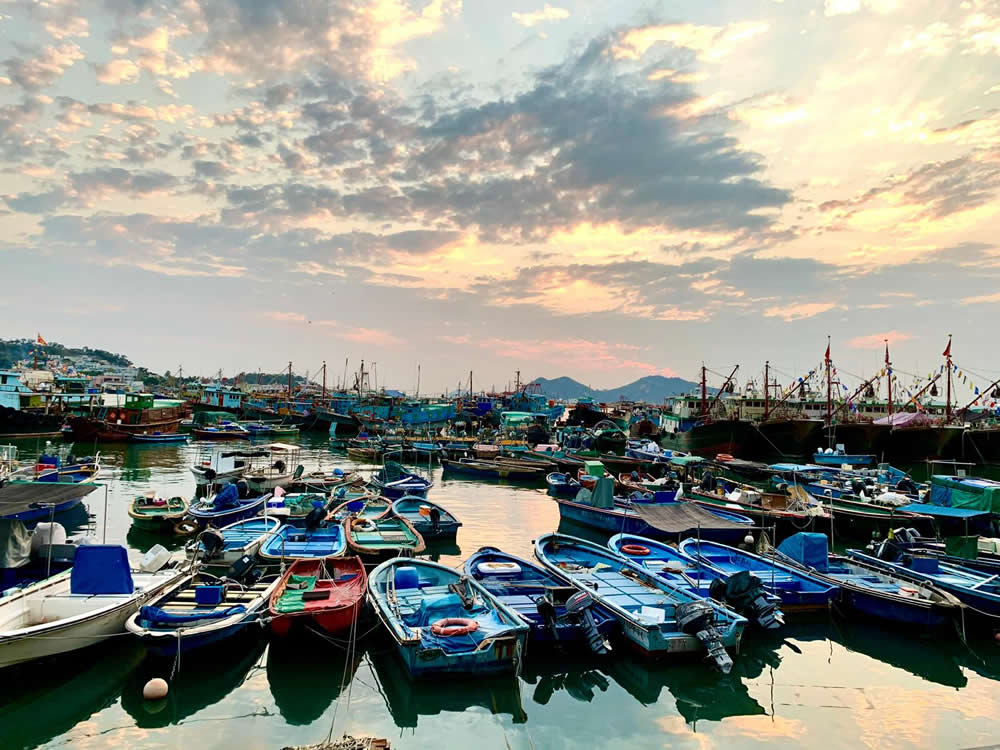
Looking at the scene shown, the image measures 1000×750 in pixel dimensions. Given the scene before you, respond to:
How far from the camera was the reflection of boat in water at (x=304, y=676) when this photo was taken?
10758 millimetres

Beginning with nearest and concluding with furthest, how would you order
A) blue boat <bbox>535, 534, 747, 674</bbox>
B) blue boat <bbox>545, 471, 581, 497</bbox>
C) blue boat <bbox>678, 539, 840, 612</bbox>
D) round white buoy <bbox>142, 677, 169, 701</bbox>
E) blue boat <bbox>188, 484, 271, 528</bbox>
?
round white buoy <bbox>142, 677, 169, 701</bbox> < blue boat <bbox>535, 534, 747, 674</bbox> < blue boat <bbox>678, 539, 840, 612</bbox> < blue boat <bbox>188, 484, 271, 528</bbox> < blue boat <bbox>545, 471, 581, 497</bbox>

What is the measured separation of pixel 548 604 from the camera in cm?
1275

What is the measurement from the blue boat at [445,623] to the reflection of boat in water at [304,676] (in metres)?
1.26

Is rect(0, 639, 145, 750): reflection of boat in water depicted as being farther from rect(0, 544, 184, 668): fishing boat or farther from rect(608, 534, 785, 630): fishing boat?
rect(608, 534, 785, 630): fishing boat

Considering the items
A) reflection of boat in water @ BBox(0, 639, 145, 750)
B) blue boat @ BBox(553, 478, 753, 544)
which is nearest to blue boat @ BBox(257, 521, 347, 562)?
reflection of boat in water @ BBox(0, 639, 145, 750)

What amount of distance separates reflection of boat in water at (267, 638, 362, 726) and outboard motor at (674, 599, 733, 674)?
22.8ft

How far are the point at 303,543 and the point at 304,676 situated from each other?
7.97 metres

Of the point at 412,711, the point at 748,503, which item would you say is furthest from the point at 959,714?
the point at 748,503

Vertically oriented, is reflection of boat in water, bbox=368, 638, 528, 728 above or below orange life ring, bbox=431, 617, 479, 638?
below

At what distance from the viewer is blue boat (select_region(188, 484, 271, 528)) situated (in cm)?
2359

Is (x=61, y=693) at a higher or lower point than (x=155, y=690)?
lower

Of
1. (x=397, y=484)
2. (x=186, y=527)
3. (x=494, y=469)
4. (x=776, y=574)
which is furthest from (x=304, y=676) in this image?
(x=494, y=469)

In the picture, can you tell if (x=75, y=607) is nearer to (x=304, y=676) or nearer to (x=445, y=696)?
(x=304, y=676)

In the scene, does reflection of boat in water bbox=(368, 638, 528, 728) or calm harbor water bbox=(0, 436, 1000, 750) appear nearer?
calm harbor water bbox=(0, 436, 1000, 750)
